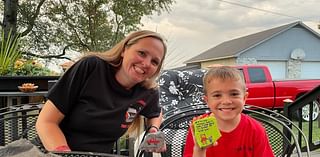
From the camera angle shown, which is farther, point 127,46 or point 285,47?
point 285,47

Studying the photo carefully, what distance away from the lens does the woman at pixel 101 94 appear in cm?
145

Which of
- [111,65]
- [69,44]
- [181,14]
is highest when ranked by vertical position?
[181,14]

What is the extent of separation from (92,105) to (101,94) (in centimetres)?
6

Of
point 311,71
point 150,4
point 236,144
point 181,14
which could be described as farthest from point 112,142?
point 311,71

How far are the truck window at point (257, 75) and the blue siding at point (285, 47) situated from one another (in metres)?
9.02

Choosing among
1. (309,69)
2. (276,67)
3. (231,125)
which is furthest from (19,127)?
(309,69)

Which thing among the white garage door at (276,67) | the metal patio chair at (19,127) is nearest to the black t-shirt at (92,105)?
the metal patio chair at (19,127)

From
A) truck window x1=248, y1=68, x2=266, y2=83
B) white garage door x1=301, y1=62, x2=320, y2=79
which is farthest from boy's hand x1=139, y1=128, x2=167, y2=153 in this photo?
white garage door x1=301, y1=62, x2=320, y2=79

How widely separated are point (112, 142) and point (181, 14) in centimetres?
1009

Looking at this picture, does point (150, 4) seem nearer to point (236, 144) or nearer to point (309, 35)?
point (236, 144)

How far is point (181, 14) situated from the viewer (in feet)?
37.5

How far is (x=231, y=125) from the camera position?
1.45 meters

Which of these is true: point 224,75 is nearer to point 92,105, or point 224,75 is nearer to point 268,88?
point 92,105

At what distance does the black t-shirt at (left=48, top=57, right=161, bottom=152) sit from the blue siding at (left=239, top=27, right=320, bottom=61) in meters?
17.2
